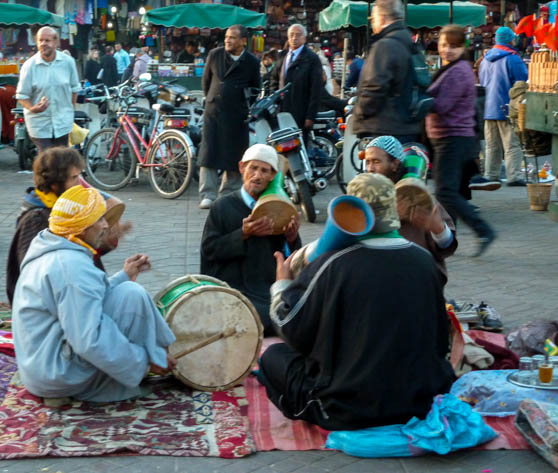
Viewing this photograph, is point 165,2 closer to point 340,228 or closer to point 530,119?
point 530,119

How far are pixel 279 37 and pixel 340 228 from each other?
77.8 ft

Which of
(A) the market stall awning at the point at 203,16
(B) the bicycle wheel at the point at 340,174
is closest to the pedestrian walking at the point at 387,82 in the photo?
(B) the bicycle wheel at the point at 340,174

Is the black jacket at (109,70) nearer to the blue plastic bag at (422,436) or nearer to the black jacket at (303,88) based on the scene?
the black jacket at (303,88)

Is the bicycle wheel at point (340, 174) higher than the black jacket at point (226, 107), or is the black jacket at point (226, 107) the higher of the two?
the black jacket at point (226, 107)

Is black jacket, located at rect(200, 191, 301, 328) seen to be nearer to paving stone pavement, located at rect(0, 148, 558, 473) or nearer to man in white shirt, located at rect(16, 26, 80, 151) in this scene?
paving stone pavement, located at rect(0, 148, 558, 473)

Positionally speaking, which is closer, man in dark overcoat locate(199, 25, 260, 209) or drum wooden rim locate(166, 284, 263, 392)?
drum wooden rim locate(166, 284, 263, 392)

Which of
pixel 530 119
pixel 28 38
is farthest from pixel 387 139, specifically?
pixel 28 38

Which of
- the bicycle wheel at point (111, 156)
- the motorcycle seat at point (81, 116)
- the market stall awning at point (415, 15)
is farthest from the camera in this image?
the market stall awning at point (415, 15)

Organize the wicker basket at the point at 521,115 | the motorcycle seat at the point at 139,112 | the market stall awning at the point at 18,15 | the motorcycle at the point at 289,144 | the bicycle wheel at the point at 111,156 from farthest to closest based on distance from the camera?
the market stall awning at the point at 18,15
the motorcycle seat at the point at 139,112
the bicycle wheel at the point at 111,156
the wicker basket at the point at 521,115
the motorcycle at the point at 289,144

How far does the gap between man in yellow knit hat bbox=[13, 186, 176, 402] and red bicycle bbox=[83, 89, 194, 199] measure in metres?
6.37

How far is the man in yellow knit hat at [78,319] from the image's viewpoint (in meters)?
4.24

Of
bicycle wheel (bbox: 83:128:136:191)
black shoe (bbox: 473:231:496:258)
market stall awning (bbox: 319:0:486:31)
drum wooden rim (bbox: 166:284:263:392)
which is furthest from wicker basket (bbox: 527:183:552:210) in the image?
market stall awning (bbox: 319:0:486:31)

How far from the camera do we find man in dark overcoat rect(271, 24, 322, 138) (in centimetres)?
1021

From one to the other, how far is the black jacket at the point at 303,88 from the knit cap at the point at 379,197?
6.43m
